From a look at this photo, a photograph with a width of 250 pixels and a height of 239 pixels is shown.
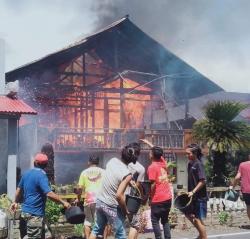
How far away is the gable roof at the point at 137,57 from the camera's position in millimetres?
20281

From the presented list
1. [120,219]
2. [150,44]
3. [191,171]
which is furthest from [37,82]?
[120,219]

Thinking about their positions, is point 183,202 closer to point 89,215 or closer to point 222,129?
point 89,215

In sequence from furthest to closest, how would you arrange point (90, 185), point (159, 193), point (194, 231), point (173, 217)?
point (173, 217) → point (194, 231) → point (90, 185) → point (159, 193)

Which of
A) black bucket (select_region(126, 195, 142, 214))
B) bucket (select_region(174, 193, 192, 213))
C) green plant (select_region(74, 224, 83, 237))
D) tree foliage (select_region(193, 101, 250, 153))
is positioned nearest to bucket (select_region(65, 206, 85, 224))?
black bucket (select_region(126, 195, 142, 214))

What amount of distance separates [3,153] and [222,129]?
6.77m

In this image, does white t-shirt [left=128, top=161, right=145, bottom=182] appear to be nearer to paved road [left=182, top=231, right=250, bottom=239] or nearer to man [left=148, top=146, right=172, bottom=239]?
man [left=148, top=146, right=172, bottom=239]

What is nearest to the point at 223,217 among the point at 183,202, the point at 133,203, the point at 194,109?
the point at 183,202

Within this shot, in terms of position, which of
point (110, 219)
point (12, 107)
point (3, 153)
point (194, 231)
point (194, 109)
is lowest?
point (194, 231)

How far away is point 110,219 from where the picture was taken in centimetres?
633

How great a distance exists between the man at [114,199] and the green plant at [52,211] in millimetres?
2528

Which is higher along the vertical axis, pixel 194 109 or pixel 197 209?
pixel 194 109

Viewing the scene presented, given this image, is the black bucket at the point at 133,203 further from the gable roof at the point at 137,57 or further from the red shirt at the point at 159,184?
the gable roof at the point at 137,57

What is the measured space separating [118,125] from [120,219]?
16.1m

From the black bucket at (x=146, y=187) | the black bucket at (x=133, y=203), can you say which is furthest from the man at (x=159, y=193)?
the black bucket at (x=133, y=203)
